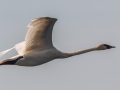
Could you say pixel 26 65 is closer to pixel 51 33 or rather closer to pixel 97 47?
pixel 51 33

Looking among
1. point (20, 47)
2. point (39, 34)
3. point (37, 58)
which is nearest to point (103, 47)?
point (20, 47)

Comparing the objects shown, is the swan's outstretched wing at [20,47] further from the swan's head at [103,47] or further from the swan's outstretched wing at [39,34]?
the swan's head at [103,47]

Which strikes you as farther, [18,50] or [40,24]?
[18,50]

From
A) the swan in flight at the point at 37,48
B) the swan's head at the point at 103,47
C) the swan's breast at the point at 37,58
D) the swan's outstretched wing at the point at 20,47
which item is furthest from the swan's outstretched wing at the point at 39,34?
the swan's head at the point at 103,47

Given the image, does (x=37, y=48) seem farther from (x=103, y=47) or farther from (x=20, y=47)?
(x=103, y=47)

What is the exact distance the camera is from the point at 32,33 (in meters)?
32.5

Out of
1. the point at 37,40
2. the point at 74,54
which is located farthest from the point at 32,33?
the point at 74,54

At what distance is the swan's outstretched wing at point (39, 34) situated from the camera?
31812 millimetres

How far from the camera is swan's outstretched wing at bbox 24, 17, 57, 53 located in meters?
31.8

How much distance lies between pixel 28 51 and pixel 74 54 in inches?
102

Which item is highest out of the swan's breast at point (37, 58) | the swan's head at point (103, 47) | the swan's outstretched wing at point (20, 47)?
the swan's outstretched wing at point (20, 47)

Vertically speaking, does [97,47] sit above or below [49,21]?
below

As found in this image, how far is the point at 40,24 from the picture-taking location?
3194 cm

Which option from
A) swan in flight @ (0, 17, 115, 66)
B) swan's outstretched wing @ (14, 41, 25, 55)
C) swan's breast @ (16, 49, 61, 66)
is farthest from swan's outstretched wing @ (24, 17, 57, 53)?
swan's outstretched wing @ (14, 41, 25, 55)
